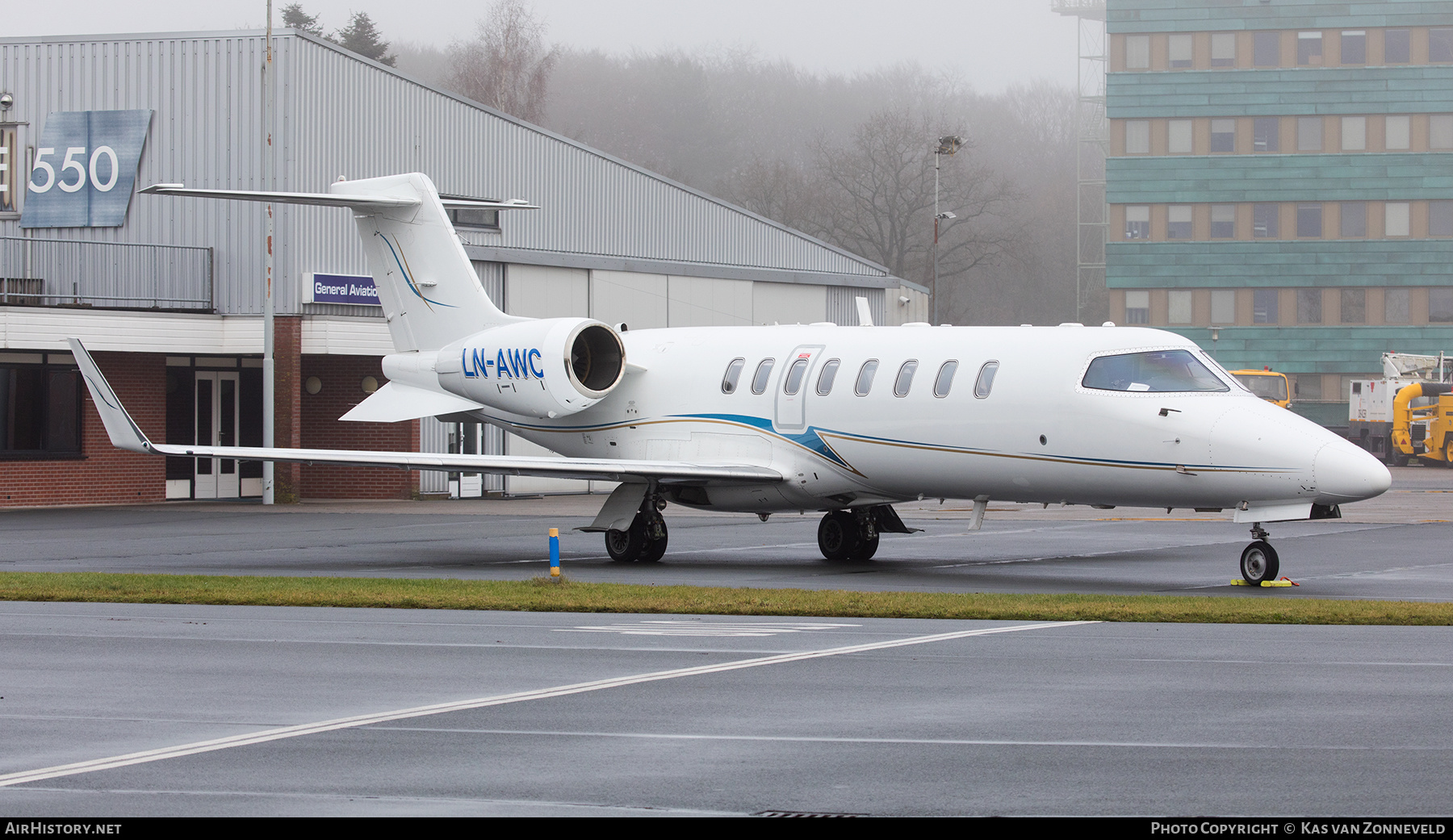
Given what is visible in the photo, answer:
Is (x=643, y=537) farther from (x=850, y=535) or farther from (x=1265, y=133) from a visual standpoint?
(x=1265, y=133)

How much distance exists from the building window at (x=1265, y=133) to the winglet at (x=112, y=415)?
69.5 metres

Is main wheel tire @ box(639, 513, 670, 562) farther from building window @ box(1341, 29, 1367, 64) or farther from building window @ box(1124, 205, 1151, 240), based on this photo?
building window @ box(1341, 29, 1367, 64)

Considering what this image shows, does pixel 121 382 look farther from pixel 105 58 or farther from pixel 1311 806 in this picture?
pixel 1311 806

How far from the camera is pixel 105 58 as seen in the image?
35.9 m

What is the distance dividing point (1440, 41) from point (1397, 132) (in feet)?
15.7

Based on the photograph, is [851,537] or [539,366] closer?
[851,537]

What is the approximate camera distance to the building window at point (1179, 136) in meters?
80.2

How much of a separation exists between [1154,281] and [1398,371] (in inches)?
933

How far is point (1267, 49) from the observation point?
79750 millimetres

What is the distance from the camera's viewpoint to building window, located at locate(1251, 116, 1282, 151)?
79.6 meters

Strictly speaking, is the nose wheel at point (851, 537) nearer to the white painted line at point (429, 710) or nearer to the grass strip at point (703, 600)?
the grass strip at point (703, 600)

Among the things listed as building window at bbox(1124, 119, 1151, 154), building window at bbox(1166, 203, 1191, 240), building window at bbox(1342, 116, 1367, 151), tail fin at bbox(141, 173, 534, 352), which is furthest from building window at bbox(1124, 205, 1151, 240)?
tail fin at bbox(141, 173, 534, 352)

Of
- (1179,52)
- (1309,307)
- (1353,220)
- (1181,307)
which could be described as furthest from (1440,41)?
(1181,307)

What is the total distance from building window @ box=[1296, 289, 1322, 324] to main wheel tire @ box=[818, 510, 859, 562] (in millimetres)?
64002
